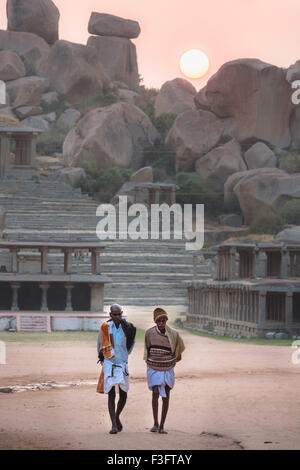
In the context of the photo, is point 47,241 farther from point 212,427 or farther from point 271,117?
point 271,117

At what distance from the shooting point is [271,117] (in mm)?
80375

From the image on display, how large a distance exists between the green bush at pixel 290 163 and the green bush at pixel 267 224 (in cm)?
1071

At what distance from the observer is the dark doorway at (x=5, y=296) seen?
4219 centimetres

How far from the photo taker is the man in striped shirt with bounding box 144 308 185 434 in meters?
15.9

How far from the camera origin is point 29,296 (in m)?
42.8

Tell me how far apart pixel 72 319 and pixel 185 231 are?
26.9 metres

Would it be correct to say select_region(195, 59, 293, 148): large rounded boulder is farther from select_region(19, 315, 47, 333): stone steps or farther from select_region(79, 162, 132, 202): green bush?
select_region(19, 315, 47, 333): stone steps

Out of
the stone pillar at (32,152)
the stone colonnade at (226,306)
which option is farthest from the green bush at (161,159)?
the stone colonnade at (226,306)

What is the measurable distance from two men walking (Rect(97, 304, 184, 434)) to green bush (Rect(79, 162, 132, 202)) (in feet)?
186

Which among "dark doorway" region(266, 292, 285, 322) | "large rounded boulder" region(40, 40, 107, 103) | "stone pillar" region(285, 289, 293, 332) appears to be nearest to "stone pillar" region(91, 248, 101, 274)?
"dark doorway" region(266, 292, 285, 322)

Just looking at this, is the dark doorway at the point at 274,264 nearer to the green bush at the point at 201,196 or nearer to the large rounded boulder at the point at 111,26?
the green bush at the point at 201,196

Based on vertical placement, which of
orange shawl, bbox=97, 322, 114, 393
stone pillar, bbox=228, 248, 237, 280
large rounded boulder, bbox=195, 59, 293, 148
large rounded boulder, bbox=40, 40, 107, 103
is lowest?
orange shawl, bbox=97, 322, 114, 393

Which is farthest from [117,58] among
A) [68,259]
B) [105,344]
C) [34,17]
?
[105,344]

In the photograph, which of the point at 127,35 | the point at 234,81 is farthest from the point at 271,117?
the point at 127,35
